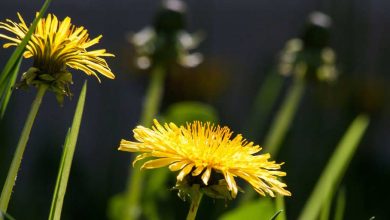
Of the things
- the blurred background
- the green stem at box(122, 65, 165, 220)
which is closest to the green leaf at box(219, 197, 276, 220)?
the green stem at box(122, 65, 165, 220)

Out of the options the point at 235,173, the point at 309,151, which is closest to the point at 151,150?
the point at 235,173

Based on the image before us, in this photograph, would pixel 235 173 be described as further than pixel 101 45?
No

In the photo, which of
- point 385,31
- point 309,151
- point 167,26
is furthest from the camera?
point 385,31

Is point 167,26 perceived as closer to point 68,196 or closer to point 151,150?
point 68,196

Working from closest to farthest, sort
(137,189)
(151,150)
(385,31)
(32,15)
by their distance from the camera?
1. (151,150)
2. (137,189)
3. (32,15)
4. (385,31)

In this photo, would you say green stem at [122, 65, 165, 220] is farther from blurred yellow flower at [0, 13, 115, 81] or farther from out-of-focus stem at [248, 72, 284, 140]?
blurred yellow flower at [0, 13, 115, 81]

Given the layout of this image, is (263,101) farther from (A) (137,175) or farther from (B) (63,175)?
(B) (63,175)
